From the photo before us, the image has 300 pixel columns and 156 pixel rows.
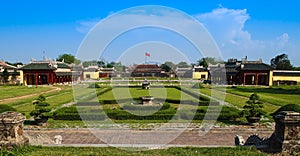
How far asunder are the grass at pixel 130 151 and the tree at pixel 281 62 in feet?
259

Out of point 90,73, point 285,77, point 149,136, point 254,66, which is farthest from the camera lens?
point 90,73

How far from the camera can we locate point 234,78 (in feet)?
167

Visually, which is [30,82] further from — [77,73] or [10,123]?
[10,123]

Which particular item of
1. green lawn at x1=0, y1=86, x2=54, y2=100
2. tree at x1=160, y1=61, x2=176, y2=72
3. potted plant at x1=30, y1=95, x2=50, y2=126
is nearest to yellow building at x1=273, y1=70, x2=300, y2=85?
tree at x1=160, y1=61, x2=176, y2=72

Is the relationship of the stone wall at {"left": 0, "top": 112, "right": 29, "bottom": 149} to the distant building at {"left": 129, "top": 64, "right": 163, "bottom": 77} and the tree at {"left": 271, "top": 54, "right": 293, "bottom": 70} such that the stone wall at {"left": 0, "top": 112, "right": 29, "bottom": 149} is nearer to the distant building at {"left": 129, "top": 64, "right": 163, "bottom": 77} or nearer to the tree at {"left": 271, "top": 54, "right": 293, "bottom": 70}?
the distant building at {"left": 129, "top": 64, "right": 163, "bottom": 77}

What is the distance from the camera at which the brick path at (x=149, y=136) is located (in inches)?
401

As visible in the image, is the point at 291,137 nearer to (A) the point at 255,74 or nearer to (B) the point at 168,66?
(A) the point at 255,74

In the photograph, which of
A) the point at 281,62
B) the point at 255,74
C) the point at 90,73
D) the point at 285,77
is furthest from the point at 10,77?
the point at 281,62

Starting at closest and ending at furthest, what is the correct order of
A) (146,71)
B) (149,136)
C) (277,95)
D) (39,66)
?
1. (149,136)
2. (277,95)
3. (39,66)
4. (146,71)

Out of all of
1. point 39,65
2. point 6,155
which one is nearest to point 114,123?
point 6,155

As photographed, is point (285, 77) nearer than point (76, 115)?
No

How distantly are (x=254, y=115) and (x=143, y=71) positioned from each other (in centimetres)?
6860

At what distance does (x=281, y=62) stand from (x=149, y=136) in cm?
8589

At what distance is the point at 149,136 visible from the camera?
439 inches
